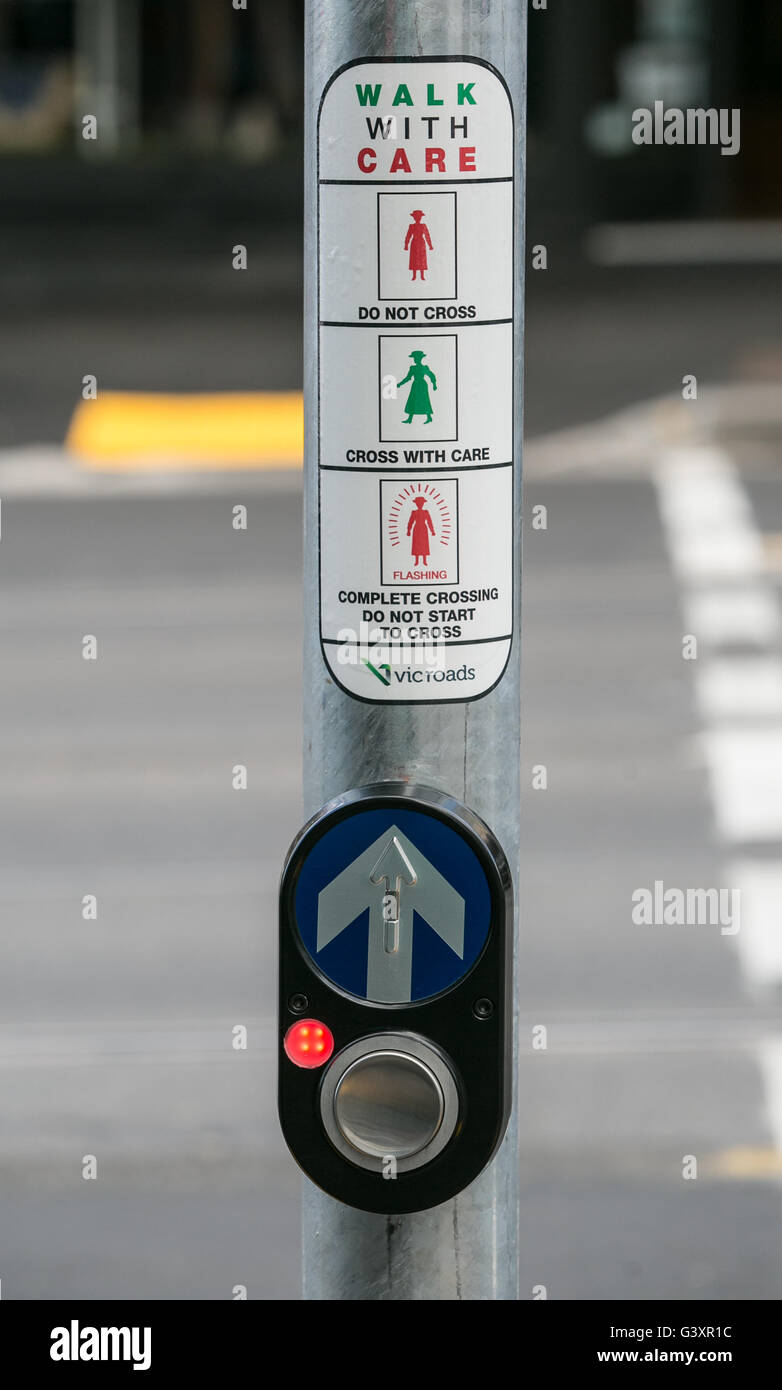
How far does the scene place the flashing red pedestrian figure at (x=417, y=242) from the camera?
2.19 meters

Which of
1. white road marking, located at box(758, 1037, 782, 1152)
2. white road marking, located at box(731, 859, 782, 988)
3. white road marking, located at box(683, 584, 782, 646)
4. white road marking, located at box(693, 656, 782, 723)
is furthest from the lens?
white road marking, located at box(683, 584, 782, 646)

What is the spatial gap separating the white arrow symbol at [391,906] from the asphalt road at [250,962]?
2748 millimetres

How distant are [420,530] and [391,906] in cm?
39

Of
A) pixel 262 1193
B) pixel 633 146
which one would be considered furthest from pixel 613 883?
pixel 633 146

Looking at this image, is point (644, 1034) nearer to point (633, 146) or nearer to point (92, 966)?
point (92, 966)

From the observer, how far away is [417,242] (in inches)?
86.3

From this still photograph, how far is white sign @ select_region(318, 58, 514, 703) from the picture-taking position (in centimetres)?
219

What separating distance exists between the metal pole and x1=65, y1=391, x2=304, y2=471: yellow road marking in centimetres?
1349

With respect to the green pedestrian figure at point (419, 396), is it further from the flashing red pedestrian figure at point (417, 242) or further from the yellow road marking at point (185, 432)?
the yellow road marking at point (185, 432)

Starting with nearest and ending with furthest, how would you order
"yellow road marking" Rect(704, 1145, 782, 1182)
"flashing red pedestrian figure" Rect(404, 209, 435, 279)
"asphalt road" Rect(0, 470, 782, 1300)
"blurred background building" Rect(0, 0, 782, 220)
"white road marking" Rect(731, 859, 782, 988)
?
"flashing red pedestrian figure" Rect(404, 209, 435, 279) < "asphalt road" Rect(0, 470, 782, 1300) < "yellow road marking" Rect(704, 1145, 782, 1182) < "white road marking" Rect(731, 859, 782, 988) < "blurred background building" Rect(0, 0, 782, 220)

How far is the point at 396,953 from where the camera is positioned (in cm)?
225
